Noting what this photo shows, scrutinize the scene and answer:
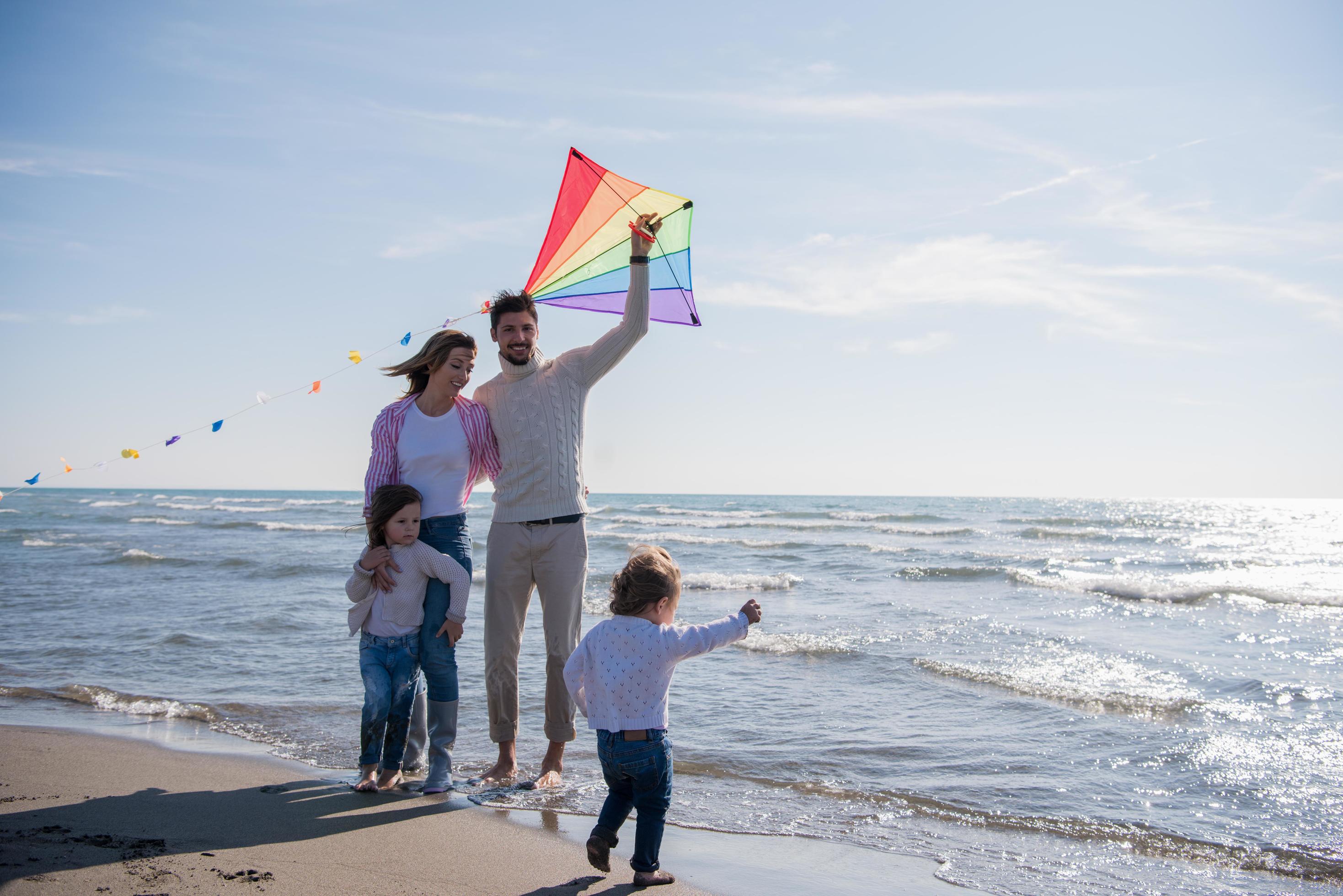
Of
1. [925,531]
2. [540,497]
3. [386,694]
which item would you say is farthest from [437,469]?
[925,531]

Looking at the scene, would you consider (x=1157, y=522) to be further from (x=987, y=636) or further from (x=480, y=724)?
(x=480, y=724)

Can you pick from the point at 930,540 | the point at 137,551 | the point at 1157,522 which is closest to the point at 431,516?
the point at 137,551

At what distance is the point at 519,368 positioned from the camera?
395 cm

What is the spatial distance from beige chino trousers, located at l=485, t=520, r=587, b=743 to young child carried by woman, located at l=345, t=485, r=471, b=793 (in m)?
0.29

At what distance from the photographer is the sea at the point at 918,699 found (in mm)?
3518

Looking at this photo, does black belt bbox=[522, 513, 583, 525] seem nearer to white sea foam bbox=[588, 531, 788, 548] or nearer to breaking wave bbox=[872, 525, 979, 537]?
white sea foam bbox=[588, 531, 788, 548]

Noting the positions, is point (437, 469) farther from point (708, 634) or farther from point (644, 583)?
point (708, 634)

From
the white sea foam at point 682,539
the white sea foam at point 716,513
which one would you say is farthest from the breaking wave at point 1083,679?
the white sea foam at point 716,513

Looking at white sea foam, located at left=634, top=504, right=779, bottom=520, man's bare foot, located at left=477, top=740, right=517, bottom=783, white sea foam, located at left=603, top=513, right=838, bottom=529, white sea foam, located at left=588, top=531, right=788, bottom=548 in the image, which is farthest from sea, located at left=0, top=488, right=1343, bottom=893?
white sea foam, located at left=634, top=504, right=779, bottom=520

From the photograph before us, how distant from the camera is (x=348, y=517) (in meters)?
35.1

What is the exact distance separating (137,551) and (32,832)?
16.2m

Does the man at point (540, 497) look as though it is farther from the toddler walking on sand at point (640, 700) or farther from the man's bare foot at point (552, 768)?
the toddler walking on sand at point (640, 700)

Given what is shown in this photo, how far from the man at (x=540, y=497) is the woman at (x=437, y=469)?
0.19 m

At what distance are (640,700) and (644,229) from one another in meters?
2.18
